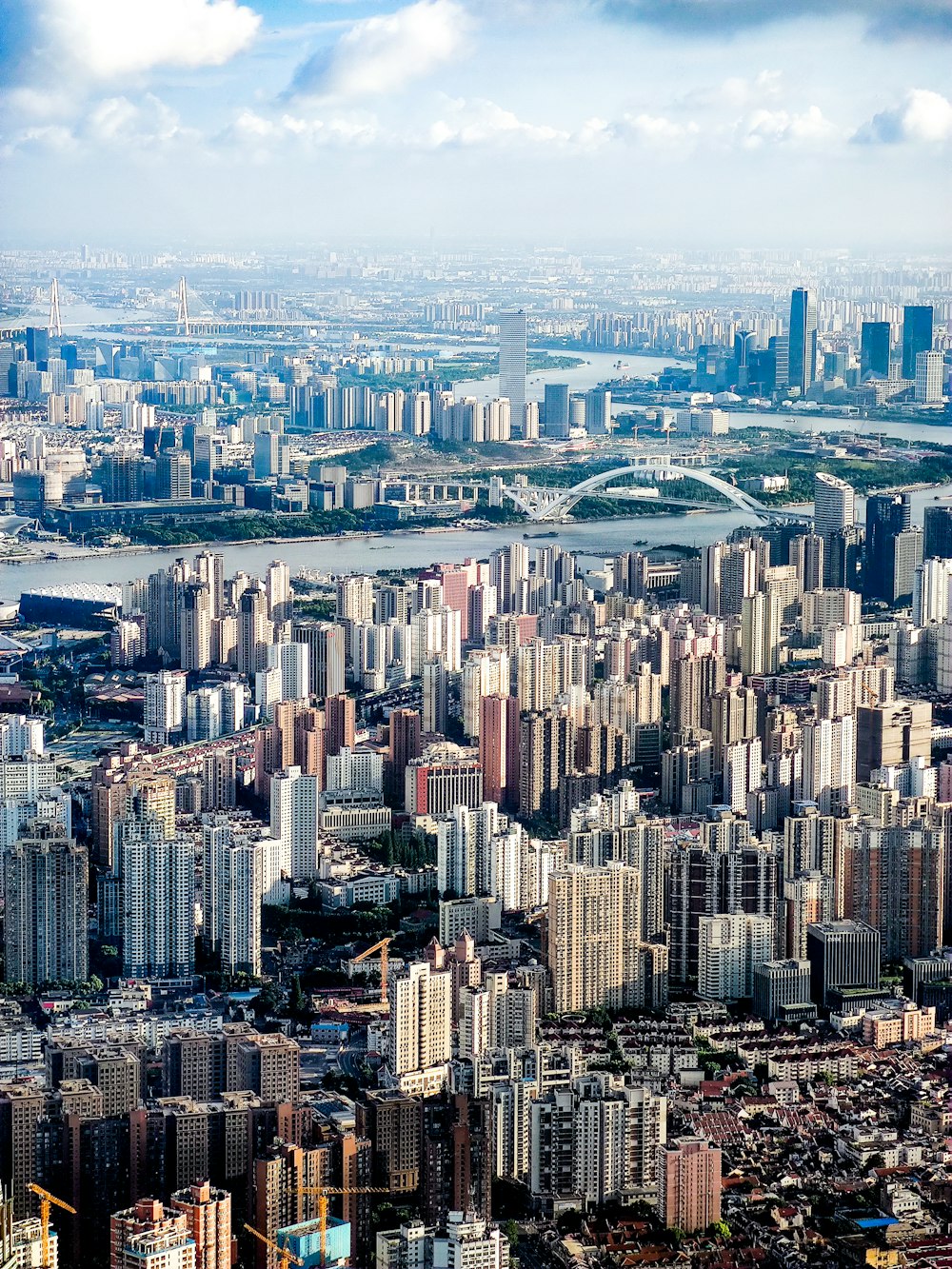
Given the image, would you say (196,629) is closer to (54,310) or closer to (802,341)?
(54,310)

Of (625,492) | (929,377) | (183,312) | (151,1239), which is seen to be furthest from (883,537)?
(151,1239)

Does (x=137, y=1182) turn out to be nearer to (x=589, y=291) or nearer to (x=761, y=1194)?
(x=761, y=1194)

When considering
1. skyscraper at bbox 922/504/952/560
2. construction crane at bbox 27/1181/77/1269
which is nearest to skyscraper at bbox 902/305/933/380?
skyscraper at bbox 922/504/952/560

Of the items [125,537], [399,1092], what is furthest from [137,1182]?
[125,537]

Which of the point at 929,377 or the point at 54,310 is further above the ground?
the point at 54,310

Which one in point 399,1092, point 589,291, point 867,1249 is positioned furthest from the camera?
point 589,291

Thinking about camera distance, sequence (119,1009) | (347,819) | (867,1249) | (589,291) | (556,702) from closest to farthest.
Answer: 1. (867,1249)
2. (119,1009)
3. (347,819)
4. (556,702)
5. (589,291)
